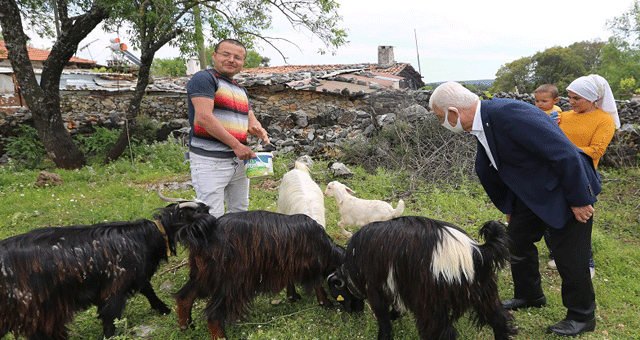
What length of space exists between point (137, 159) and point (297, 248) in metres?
7.88

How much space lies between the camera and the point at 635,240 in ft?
15.7

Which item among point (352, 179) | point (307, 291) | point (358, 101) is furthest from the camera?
point (358, 101)

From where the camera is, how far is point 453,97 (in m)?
2.60

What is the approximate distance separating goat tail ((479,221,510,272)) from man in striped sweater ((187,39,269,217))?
1.94 m

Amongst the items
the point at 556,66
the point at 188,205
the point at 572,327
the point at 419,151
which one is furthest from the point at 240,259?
the point at 556,66

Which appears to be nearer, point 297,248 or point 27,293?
point 27,293

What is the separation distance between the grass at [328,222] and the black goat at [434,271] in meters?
0.48

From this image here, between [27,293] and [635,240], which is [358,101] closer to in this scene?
[635,240]

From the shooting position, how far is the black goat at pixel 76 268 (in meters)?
2.46

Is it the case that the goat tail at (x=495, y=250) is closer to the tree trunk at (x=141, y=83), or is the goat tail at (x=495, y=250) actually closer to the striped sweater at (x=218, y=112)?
the striped sweater at (x=218, y=112)

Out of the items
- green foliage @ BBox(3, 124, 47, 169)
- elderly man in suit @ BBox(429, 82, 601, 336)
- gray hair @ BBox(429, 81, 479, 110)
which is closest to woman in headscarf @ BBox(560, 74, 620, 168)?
elderly man in suit @ BBox(429, 82, 601, 336)

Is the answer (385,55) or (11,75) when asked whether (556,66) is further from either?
(11,75)

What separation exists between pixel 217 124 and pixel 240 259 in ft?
3.50

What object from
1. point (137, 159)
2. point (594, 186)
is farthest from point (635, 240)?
point (137, 159)
